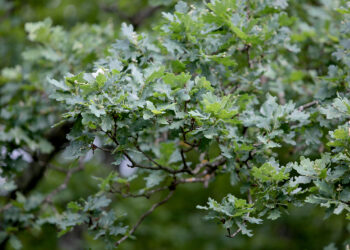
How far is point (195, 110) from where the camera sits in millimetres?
2297

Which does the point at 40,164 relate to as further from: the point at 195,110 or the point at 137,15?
the point at 195,110

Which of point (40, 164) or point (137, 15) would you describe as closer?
point (40, 164)

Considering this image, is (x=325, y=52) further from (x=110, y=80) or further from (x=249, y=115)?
(x=110, y=80)

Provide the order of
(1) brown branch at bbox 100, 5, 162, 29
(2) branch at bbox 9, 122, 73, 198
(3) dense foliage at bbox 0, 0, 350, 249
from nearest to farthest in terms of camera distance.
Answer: (3) dense foliage at bbox 0, 0, 350, 249 < (2) branch at bbox 9, 122, 73, 198 < (1) brown branch at bbox 100, 5, 162, 29

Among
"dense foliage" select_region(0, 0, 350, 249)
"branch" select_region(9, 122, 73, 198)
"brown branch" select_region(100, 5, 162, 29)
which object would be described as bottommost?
"branch" select_region(9, 122, 73, 198)

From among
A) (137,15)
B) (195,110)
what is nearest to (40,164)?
(137,15)

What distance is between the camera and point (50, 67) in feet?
13.8

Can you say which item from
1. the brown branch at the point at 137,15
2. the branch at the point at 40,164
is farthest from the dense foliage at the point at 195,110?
the brown branch at the point at 137,15

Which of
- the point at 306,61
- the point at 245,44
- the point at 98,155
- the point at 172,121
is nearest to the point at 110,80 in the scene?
the point at 172,121

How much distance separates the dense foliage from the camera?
230 cm

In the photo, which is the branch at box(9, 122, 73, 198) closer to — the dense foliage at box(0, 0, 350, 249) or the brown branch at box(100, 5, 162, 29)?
the dense foliage at box(0, 0, 350, 249)

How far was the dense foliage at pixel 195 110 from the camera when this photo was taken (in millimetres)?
2303

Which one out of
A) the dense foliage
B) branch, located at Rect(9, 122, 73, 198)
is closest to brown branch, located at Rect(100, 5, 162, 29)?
the dense foliage

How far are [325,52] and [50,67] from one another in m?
2.74
